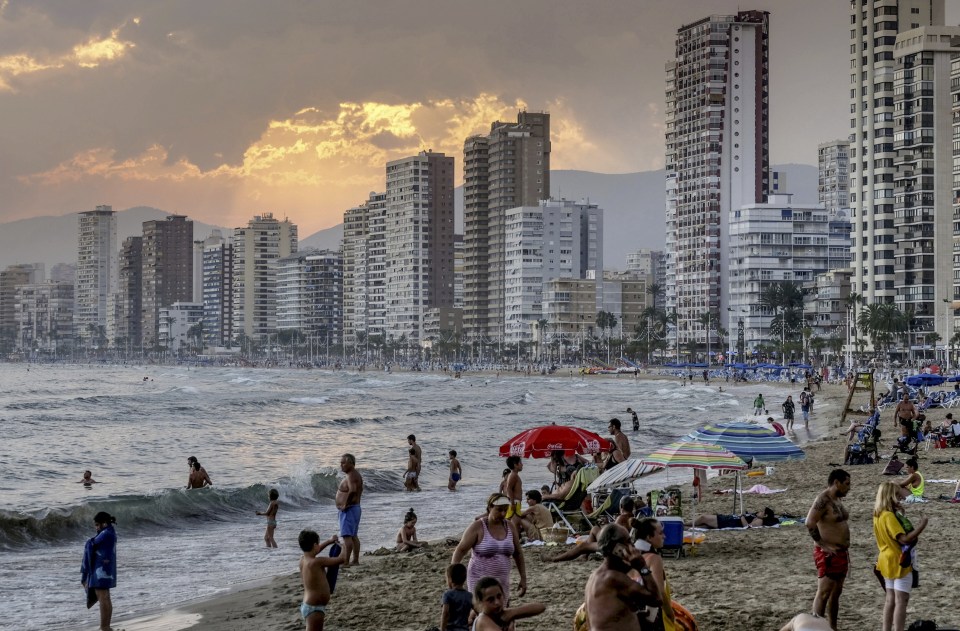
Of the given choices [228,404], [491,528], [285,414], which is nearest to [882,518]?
[491,528]

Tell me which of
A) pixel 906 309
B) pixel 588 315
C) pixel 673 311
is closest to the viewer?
pixel 906 309

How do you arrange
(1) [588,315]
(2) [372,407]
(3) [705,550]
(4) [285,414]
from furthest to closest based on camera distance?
(1) [588,315], (2) [372,407], (4) [285,414], (3) [705,550]

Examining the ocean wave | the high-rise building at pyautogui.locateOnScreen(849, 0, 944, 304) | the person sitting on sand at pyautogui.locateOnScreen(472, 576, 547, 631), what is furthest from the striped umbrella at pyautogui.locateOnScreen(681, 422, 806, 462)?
the high-rise building at pyautogui.locateOnScreen(849, 0, 944, 304)

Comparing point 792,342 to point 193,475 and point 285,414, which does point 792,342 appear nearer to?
point 285,414

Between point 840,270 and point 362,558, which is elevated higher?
point 840,270

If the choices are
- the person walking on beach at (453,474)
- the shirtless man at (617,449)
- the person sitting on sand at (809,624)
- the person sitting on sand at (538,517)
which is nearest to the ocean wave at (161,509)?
the person walking on beach at (453,474)

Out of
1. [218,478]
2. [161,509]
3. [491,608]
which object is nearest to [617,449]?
[161,509]

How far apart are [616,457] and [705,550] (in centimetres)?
444

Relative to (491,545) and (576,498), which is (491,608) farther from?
(576,498)

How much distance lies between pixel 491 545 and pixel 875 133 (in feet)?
360

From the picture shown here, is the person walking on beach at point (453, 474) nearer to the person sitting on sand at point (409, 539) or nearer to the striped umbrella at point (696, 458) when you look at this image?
the person sitting on sand at point (409, 539)

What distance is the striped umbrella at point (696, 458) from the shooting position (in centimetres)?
1581

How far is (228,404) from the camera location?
8125 centimetres

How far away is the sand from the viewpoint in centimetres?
1145
